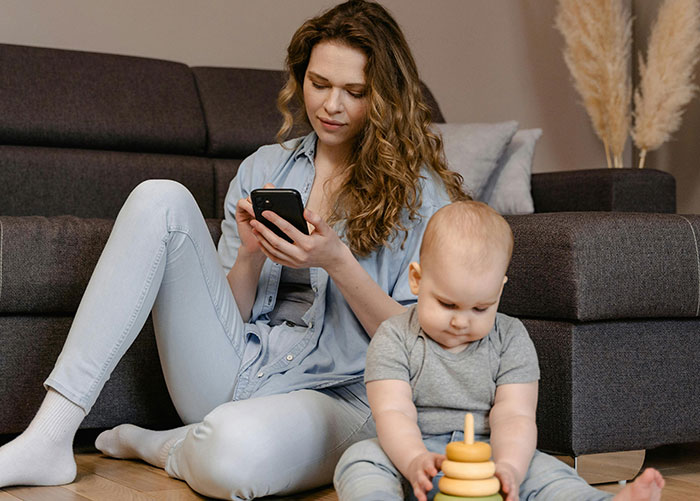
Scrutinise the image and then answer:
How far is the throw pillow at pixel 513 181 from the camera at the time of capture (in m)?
2.54

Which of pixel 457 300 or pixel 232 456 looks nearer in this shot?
pixel 457 300

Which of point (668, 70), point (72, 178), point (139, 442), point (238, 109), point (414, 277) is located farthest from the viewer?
point (668, 70)

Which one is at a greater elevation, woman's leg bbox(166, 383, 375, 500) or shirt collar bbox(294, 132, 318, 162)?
shirt collar bbox(294, 132, 318, 162)

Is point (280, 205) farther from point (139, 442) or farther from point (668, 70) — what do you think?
point (668, 70)

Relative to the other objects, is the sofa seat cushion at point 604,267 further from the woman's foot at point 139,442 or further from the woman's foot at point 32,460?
the woman's foot at point 32,460

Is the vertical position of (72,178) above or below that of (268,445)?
above

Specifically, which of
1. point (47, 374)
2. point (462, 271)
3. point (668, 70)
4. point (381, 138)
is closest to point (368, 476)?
point (462, 271)

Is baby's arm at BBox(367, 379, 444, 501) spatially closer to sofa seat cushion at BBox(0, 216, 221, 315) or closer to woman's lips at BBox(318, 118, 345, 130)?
woman's lips at BBox(318, 118, 345, 130)

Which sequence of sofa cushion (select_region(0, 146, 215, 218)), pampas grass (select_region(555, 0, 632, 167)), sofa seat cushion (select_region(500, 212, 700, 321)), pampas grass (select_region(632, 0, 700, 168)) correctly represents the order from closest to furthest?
sofa seat cushion (select_region(500, 212, 700, 321)) → sofa cushion (select_region(0, 146, 215, 218)) → pampas grass (select_region(632, 0, 700, 168)) → pampas grass (select_region(555, 0, 632, 167))

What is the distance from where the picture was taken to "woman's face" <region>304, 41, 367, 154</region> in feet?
5.18

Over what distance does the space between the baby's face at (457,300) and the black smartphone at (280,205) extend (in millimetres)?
266

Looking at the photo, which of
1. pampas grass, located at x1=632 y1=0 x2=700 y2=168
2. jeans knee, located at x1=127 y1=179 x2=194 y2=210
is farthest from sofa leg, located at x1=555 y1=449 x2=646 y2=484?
pampas grass, located at x1=632 y1=0 x2=700 y2=168

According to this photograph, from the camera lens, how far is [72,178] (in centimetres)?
240

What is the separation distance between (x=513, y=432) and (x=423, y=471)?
6.4 inches
